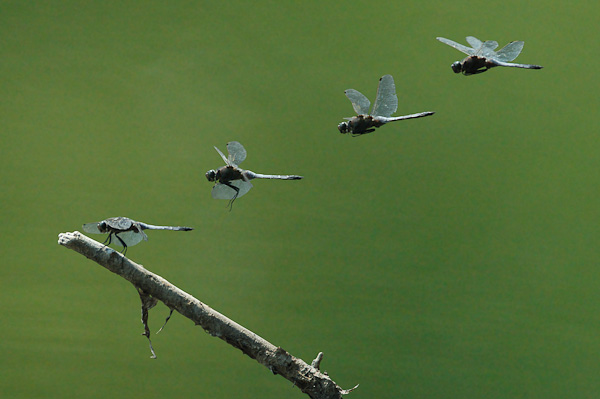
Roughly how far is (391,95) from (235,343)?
0.58m

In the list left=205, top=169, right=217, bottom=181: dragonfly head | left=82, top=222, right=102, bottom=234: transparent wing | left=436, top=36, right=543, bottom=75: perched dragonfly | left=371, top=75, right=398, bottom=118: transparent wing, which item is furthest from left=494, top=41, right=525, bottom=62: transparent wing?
left=82, top=222, right=102, bottom=234: transparent wing

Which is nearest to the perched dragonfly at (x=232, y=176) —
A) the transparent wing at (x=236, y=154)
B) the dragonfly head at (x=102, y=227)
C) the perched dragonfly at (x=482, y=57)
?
the transparent wing at (x=236, y=154)

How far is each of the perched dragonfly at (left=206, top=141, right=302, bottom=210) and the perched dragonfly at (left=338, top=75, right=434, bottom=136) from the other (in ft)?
0.52

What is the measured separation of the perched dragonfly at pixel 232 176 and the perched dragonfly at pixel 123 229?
0.11m

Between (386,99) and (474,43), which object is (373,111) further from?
(474,43)

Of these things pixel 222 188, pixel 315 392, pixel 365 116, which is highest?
pixel 365 116

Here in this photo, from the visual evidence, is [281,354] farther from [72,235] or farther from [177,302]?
[72,235]

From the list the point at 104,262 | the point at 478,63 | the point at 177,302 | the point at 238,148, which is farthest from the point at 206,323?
the point at 478,63

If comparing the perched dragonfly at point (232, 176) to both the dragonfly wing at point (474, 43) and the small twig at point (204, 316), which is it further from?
the dragonfly wing at point (474, 43)

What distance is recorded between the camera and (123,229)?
109cm

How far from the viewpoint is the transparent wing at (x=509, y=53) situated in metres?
1.03

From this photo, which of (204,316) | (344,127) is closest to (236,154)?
(344,127)

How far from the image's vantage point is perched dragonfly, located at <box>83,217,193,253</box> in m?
1.07

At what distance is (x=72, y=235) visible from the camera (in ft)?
3.68
